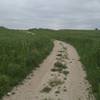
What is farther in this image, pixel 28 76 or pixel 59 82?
pixel 28 76

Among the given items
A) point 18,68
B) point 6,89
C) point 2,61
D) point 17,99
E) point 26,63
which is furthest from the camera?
point 26,63

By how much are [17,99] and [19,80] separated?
3311mm

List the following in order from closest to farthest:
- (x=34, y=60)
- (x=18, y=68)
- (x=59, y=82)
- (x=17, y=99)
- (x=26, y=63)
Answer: (x=17, y=99)
(x=59, y=82)
(x=18, y=68)
(x=26, y=63)
(x=34, y=60)

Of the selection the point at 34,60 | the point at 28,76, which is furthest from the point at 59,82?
the point at 34,60

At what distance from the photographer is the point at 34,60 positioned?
2159 cm

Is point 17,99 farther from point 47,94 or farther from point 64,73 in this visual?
point 64,73

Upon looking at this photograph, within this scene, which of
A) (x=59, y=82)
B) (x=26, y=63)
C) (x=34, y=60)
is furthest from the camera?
(x=34, y=60)

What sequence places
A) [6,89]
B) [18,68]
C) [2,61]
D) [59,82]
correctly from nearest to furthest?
[6,89] < [59,82] < [18,68] < [2,61]

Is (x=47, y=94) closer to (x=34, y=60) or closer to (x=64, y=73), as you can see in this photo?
(x=64, y=73)

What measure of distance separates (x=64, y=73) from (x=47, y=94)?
5410 mm

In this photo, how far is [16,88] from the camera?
47.4 ft

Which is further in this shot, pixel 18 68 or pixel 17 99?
pixel 18 68

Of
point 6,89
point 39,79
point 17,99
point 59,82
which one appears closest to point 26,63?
point 39,79

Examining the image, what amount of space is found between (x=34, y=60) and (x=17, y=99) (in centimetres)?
910
